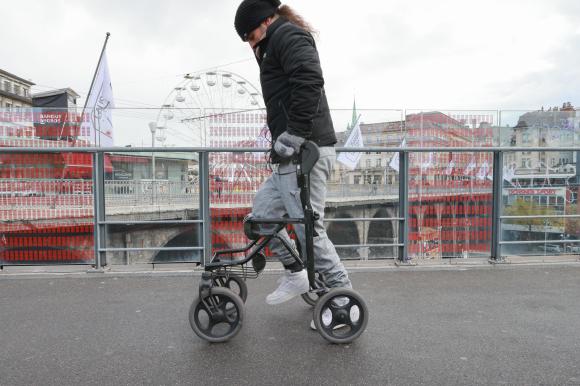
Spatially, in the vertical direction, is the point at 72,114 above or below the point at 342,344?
above

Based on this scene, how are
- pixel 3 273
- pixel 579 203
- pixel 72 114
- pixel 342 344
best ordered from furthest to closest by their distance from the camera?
pixel 72 114 → pixel 579 203 → pixel 3 273 → pixel 342 344

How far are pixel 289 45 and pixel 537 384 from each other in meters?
2.13

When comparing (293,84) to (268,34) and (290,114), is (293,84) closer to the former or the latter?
(290,114)

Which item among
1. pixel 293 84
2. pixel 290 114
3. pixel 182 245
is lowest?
pixel 182 245

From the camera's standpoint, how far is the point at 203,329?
8.43ft

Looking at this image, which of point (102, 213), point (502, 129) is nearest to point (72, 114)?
point (102, 213)

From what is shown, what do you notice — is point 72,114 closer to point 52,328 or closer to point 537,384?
point 52,328

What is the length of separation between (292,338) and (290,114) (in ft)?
4.47

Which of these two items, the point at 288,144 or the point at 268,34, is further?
the point at 268,34

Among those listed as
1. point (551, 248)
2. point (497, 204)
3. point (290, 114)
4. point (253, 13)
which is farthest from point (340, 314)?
point (551, 248)

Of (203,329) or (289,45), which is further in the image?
(203,329)

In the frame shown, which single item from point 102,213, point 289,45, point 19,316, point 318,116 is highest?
point 289,45

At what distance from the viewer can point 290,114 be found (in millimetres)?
2389

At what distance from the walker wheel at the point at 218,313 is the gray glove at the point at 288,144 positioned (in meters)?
0.91
